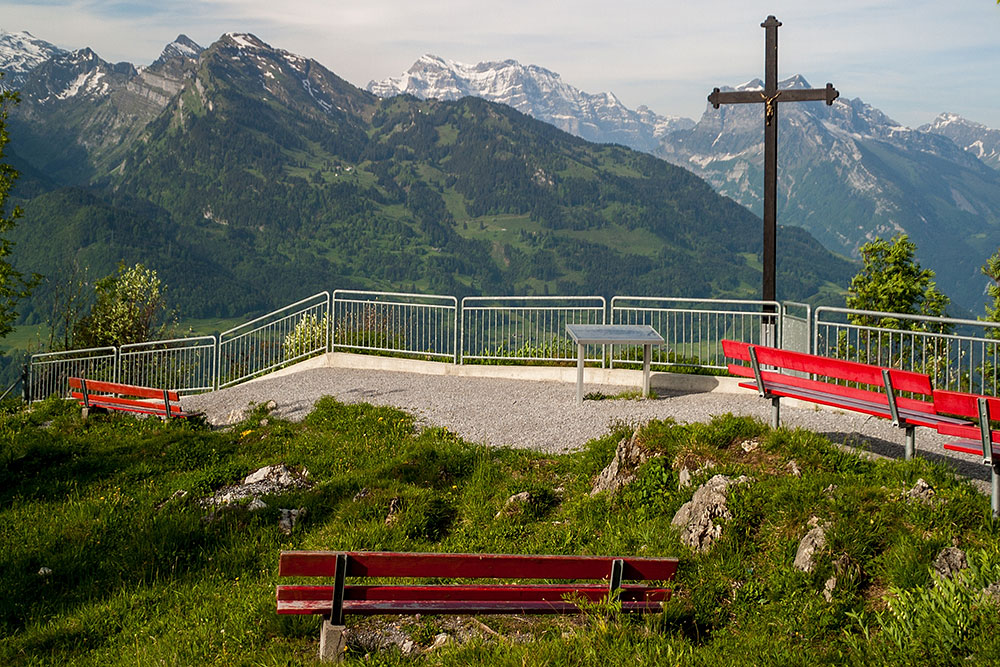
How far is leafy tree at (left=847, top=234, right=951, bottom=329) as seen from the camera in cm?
4728

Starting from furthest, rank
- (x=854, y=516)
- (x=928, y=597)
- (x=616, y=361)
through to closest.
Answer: (x=616, y=361) → (x=854, y=516) → (x=928, y=597)

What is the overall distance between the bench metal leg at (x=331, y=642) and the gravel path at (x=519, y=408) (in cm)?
560

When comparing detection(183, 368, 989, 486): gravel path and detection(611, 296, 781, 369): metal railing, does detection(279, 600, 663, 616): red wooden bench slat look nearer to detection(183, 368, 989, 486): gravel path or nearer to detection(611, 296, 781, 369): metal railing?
detection(183, 368, 989, 486): gravel path

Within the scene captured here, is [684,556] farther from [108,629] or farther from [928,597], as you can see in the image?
[108,629]

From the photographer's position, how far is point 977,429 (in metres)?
6.57

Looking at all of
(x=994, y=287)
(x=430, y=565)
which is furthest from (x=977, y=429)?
(x=994, y=287)

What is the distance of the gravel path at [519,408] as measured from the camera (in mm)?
10398

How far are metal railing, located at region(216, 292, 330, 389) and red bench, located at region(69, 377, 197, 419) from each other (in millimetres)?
4399

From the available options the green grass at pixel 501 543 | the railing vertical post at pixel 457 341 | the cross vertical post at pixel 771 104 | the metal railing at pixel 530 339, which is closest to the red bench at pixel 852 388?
the green grass at pixel 501 543

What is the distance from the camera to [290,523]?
318 inches

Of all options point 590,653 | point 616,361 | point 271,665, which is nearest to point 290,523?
point 271,665

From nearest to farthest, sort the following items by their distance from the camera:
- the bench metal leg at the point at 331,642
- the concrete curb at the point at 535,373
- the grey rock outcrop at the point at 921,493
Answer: the bench metal leg at the point at 331,642 < the grey rock outcrop at the point at 921,493 < the concrete curb at the point at 535,373

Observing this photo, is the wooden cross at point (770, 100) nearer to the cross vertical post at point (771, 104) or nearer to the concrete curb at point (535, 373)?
the cross vertical post at point (771, 104)

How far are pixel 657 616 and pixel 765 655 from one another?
2.06ft
